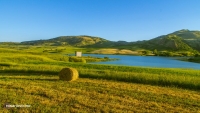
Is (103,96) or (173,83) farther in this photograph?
(173,83)

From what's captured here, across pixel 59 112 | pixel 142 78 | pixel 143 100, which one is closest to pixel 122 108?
pixel 143 100

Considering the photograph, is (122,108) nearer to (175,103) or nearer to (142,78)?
(175,103)

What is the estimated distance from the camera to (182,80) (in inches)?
854

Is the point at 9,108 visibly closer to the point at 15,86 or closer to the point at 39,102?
the point at 39,102

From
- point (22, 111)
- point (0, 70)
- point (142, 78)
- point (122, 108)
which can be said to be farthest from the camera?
point (0, 70)

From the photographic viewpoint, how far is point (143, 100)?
1457 centimetres

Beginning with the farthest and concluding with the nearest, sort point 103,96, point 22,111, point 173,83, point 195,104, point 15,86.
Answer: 1. point 173,83
2. point 15,86
3. point 103,96
4. point 195,104
5. point 22,111

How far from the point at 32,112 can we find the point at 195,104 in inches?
409

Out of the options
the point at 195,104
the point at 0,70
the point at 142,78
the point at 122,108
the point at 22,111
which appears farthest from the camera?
the point at 0,70

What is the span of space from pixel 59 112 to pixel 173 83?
14.2m

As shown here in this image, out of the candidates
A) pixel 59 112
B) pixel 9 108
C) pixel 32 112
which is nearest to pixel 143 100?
pixel 59 112

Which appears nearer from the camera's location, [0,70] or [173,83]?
[173,83]

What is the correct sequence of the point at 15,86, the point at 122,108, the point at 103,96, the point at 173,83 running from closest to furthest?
1. the point at 122,108
2. the point at 103,96
3. the point at 15,86
4. the point at 173,83

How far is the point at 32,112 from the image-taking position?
36.9 ft
